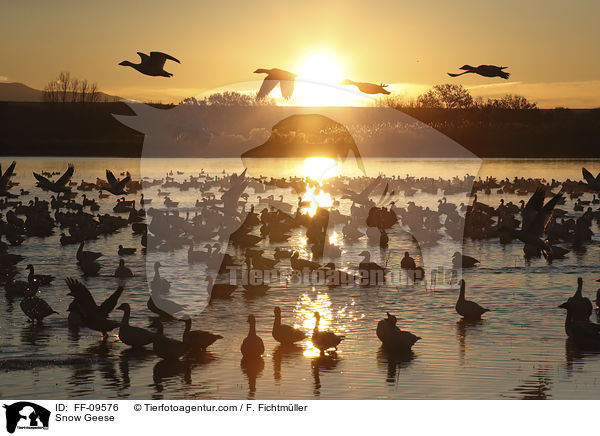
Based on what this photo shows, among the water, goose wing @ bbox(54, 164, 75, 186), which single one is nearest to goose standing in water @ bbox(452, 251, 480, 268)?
the water

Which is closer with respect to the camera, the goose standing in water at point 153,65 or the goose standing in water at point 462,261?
the goose standing in water at point 153,65

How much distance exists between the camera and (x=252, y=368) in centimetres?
1349

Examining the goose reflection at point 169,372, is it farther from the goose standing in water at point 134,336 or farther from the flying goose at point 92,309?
the flying goose at point 92,309

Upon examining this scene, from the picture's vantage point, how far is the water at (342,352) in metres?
12.5

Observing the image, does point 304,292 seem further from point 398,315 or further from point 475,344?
point 475,344

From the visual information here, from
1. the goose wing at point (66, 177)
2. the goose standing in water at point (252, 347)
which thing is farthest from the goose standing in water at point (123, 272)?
the goose standing in water at point (252, 347)

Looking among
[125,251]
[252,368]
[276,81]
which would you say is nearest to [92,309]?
[252,368]

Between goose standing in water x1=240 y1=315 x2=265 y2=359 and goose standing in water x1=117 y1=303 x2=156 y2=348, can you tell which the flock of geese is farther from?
goose standing in water x1=117 y1=303 x2=156 y2=348

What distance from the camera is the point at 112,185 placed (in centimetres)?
2219

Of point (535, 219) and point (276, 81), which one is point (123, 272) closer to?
point (276, 81)

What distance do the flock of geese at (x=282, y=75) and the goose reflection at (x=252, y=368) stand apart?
4.42 m

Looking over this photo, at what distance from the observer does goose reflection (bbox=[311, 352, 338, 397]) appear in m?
13.0

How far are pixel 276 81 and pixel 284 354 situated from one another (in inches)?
187
